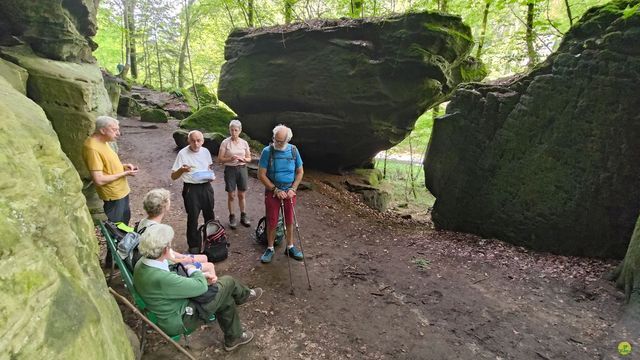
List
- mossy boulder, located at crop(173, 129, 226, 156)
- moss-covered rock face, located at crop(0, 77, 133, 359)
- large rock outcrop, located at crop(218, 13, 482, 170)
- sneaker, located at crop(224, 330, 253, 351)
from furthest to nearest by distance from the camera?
mossy boulder, located at crop(173, 129, 226, 156), large rock outcrop, located at crop(218, 13, 482, 170), sneaker, located at crop(224, 330, 253, 351), moss-covered rock face, located at crop(0, 77, 133, 359)

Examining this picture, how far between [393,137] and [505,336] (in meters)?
9.16

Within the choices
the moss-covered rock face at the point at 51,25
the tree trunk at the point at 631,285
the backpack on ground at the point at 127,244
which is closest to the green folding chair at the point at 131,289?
the backpack on ground at the point at 127,244

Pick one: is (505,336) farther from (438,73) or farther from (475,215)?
(438,73)

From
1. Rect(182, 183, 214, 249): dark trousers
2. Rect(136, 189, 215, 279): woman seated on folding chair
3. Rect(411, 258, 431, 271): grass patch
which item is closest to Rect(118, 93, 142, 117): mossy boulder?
Rect(182, 183, 214, 249): dark trousers

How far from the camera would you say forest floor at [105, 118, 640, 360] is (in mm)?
4160

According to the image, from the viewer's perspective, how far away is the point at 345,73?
9945 millimetres

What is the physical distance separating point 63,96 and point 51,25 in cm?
146

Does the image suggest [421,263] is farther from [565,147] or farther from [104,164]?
[104,164]

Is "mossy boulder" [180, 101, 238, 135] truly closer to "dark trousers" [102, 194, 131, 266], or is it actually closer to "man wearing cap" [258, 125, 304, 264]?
"man wearing cap" [258, 125, 304, 264]

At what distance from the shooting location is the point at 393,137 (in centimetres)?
1282

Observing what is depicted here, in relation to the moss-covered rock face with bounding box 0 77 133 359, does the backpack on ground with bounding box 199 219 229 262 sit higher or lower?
lower

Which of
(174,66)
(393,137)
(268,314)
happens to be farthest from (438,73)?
(174,66)

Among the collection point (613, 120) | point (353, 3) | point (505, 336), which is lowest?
point (505, 336)

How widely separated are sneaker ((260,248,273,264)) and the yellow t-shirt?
2.43 metres
